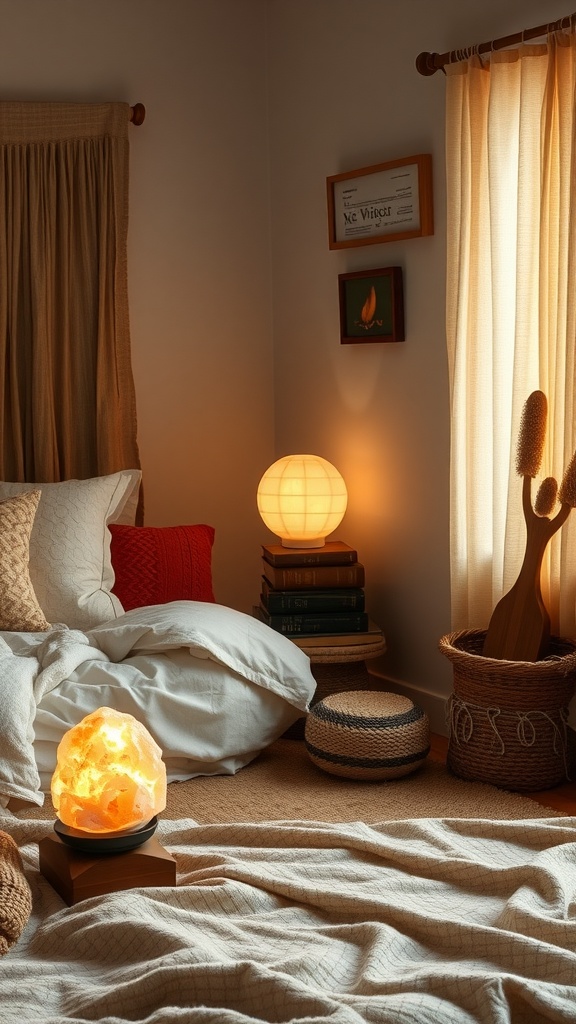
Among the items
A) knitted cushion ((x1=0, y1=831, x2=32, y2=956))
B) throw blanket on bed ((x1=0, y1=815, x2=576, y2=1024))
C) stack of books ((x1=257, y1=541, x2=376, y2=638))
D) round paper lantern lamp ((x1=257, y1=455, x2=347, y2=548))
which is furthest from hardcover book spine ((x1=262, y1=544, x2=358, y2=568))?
knitted cushion ((x1=0, y1=831, x2=32, y2=956))

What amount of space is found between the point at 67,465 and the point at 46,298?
600 mm

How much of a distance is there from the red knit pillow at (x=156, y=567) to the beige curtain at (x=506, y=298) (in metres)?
0.89

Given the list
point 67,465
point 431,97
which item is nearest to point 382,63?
point 431,97

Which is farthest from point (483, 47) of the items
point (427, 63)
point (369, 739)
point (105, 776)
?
point (105, 776)

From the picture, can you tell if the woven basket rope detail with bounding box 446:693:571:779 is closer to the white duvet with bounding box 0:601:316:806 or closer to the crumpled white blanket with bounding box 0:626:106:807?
the white duvet with bounding box 0:601:316:806

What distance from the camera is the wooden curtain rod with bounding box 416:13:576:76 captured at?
112 inches

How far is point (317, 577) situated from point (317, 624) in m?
0.15

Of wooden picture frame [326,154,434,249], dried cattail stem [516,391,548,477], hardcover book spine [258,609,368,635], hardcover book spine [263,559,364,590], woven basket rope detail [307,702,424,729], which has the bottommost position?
woven basket rope detail [307,702,424,729]

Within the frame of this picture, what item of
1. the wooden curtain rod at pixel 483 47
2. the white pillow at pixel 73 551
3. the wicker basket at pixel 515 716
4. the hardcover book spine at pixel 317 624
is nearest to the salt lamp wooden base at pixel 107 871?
the wicker basket at pixel 515 716

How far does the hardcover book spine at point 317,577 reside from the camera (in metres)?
3.65

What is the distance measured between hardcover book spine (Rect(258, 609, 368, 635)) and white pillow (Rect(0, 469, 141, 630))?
20.7 inches

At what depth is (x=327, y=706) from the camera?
321 centimetres

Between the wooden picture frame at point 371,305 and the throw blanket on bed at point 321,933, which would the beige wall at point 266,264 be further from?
the throw blanket on bed at point 321,933

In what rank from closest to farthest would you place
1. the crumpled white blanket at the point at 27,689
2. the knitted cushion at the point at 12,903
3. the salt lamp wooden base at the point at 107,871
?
the knitted cushion at the point at 12,903, the salt lamp wooden base at the point at 107,871, the crumpled white blanket at the point at 27,689
